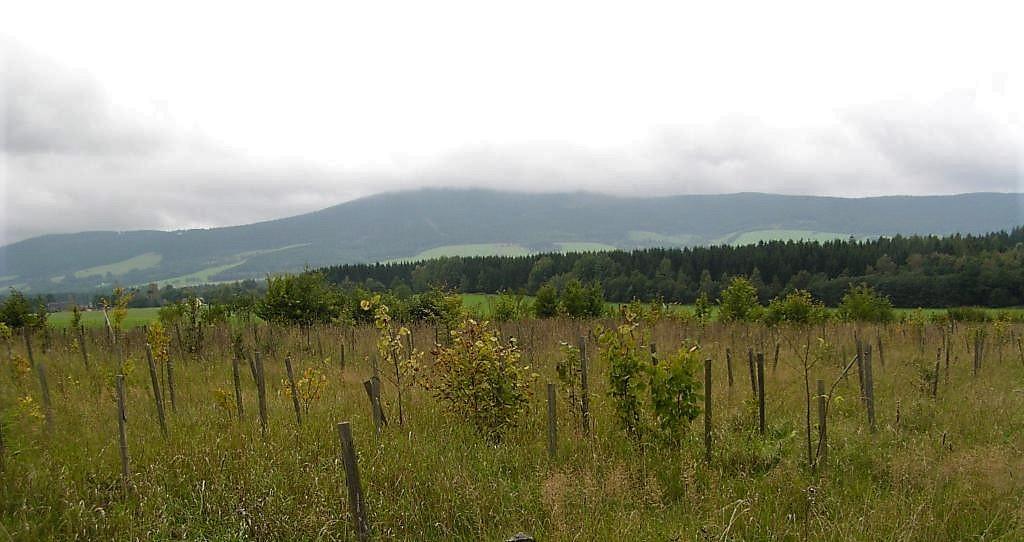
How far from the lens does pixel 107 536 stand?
4.42 meters

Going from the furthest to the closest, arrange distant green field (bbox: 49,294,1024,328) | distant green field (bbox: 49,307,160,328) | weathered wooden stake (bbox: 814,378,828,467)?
distant green field (bbox: 49,294,1024,328) → distant green field (bbox: 49,307,160,328) → weathered wooden stake (bbox: 814,378,828,467)

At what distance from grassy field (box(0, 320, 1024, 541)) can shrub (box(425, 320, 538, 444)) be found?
248 millimetres

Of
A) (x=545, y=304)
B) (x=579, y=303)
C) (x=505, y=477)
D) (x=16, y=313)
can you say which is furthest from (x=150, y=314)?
(x=505, y=477)

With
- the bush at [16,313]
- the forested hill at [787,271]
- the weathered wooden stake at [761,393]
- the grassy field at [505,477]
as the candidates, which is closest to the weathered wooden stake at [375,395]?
the grassy field at [505,477]

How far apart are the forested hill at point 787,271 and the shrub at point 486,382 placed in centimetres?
4526

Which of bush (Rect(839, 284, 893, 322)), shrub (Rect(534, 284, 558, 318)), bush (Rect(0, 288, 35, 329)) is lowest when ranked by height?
bush (Rect(839, 284, 893, 322))

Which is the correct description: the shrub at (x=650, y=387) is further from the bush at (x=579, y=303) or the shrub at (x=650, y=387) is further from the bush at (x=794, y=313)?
the bush at (x=794, y=313)

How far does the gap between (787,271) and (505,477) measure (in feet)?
230

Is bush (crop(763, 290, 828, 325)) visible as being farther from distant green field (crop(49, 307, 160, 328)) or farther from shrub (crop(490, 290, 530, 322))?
distant green field (crop(49, 307, 160, 328))

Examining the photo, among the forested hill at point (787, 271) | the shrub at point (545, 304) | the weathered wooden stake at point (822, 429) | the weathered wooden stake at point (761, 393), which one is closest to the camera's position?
the weathered wooden stake at point (822, 429)

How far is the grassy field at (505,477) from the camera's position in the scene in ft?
15.2

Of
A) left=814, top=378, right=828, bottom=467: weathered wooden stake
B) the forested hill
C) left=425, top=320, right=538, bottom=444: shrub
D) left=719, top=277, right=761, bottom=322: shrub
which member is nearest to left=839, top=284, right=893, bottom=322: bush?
left=719, top=277, right=761, bottom=322: shrub

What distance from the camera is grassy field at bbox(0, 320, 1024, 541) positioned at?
15.2ft

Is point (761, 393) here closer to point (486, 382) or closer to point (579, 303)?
point (486, 382)
